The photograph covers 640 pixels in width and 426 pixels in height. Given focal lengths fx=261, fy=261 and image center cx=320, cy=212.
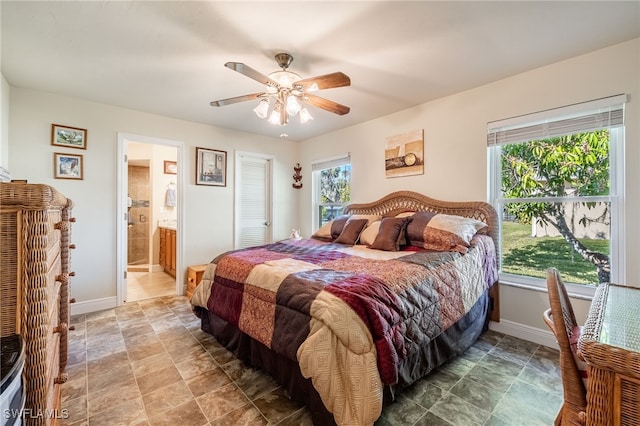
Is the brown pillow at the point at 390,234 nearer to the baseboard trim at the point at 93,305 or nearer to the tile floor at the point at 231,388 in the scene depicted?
the tile floor at the point at 231,388

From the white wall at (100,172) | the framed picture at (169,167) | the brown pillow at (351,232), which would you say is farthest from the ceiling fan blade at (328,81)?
the framed picture at (169,167)

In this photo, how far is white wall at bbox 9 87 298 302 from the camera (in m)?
2.82

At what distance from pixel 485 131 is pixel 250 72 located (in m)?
2.41

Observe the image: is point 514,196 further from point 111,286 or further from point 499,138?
point 111,286


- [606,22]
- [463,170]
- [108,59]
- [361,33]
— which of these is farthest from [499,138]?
[108,59]

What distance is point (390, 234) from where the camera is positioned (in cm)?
271

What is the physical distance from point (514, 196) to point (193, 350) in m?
3.37

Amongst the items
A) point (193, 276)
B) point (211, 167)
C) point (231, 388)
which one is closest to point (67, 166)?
point (211, 167)

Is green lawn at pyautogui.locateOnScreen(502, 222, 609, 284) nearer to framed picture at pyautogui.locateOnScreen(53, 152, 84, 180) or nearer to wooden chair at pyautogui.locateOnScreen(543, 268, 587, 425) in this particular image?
wooden chair at pyautogui.locateOnScreen(543, 268, 587, 425)

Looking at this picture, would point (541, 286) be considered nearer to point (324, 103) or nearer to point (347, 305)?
point (347, 305)

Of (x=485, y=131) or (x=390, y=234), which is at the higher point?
(x=485, y=131)

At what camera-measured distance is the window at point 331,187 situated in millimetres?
4309

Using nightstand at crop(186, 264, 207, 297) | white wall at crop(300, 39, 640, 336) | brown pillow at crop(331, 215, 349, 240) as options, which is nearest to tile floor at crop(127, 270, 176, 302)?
nightstand at crop(186, 264, 207, 297)

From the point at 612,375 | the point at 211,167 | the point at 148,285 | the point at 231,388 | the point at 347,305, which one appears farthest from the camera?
the point at 148,285
